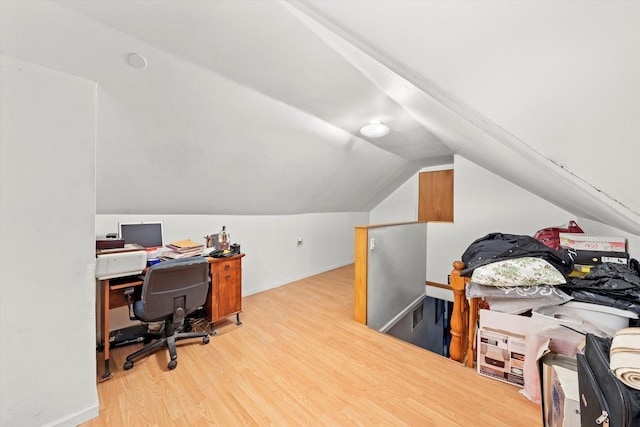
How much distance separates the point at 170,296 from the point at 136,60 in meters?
1.70

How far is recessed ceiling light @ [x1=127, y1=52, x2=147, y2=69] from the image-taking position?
1487 mm

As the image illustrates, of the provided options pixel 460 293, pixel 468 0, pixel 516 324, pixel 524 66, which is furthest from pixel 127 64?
pixel 516 324

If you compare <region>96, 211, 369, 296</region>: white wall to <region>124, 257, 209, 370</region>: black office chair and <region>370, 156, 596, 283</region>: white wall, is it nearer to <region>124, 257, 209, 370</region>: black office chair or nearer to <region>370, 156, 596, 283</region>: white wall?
<region>124, 257, 209, 370</region>: black office chair

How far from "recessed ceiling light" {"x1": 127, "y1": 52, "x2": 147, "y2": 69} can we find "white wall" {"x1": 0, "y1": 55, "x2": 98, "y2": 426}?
33cm

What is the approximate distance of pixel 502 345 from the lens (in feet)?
5.43

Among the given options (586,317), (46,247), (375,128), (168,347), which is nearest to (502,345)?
(586,317)

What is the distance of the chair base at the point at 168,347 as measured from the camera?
1815 mm

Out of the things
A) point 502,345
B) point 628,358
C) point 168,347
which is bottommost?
point 168,347

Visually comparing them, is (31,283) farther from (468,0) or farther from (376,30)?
(468,0)

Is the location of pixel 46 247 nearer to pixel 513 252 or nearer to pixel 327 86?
pixel 327 86

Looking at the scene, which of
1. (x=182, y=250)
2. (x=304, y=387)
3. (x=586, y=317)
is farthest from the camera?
(x=182, y=250)

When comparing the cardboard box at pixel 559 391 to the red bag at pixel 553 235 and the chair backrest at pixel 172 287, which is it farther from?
the chair backrest at pixel 172 287

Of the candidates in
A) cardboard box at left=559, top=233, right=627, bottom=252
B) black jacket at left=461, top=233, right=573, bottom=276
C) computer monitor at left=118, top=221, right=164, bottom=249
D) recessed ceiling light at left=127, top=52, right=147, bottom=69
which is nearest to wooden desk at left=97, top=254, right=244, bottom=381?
computer monitor at left=118, top=221, right=164, bottom=249

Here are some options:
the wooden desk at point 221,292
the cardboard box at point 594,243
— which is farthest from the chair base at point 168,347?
the cardboard box at point 594,243
